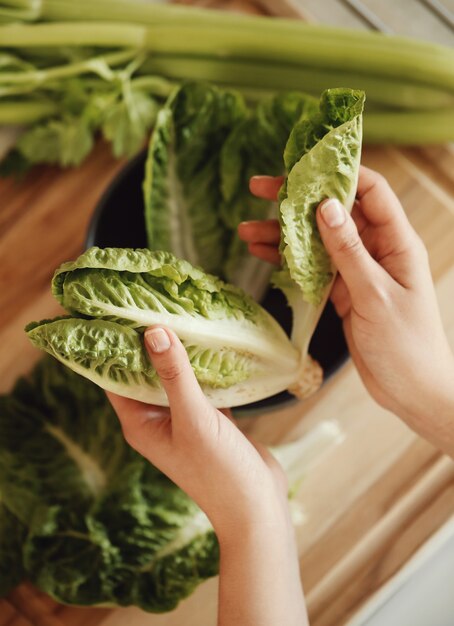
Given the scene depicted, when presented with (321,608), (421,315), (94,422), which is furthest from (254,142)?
(321,608)

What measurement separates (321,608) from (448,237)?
732mm

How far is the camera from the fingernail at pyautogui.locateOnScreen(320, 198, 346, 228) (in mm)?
947

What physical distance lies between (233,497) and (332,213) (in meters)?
0.42

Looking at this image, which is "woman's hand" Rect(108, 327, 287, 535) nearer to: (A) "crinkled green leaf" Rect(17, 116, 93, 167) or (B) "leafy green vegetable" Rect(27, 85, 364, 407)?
(B) "leafy green vegetable" Rect(27, 85, 364, 407)

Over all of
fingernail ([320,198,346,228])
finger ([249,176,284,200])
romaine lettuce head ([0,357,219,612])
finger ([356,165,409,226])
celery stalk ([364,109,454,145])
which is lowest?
romaine lettuce head ([0,357,219,612])

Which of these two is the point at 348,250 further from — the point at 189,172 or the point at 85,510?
the point at 85,510

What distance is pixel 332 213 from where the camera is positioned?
95 cm

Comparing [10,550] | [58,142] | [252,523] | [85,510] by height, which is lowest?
[10,550]

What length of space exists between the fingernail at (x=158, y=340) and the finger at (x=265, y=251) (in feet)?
1.17

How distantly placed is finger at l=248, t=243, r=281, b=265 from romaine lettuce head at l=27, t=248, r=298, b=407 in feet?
0.52

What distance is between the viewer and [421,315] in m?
1.04

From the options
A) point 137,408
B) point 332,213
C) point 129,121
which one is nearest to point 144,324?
point 137,408

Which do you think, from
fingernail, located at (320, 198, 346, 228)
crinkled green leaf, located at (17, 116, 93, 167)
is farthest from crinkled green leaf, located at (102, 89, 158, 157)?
fingernail, located at (320, 198, 346, 228)

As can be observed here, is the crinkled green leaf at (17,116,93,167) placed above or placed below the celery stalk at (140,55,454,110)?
below
